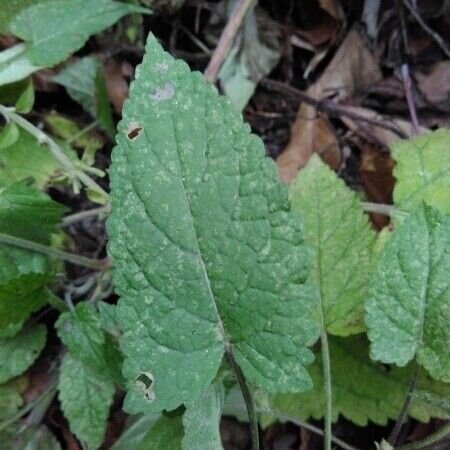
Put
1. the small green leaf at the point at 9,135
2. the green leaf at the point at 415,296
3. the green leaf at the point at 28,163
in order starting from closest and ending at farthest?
the green leaf at the point at 415,296 < the small green leaf at the point at 9,135 < the green leaf at the point at 28,163

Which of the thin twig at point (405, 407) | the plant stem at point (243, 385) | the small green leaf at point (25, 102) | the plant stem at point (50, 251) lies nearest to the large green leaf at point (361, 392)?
the thin twig at point (405, 407)

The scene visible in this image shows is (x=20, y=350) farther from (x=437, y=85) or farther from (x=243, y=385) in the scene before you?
(x=437, y=85)

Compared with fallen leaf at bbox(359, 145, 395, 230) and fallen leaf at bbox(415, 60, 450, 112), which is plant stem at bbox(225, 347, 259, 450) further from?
fallen leaf at bbox(415, 60, 450, 112)

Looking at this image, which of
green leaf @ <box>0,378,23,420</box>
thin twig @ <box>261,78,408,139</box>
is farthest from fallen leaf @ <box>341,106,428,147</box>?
green leaf @ <box>0,378,23,420</box>

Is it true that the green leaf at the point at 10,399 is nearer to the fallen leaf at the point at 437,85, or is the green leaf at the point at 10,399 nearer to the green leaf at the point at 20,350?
the green leaf at the point at 20,350

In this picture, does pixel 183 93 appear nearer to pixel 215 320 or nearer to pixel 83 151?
pixel 215 320

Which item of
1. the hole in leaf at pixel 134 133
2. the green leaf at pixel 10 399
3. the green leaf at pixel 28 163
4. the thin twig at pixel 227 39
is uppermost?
the hole in leaf at pixel 134 133

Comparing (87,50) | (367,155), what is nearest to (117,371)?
(367,155)
